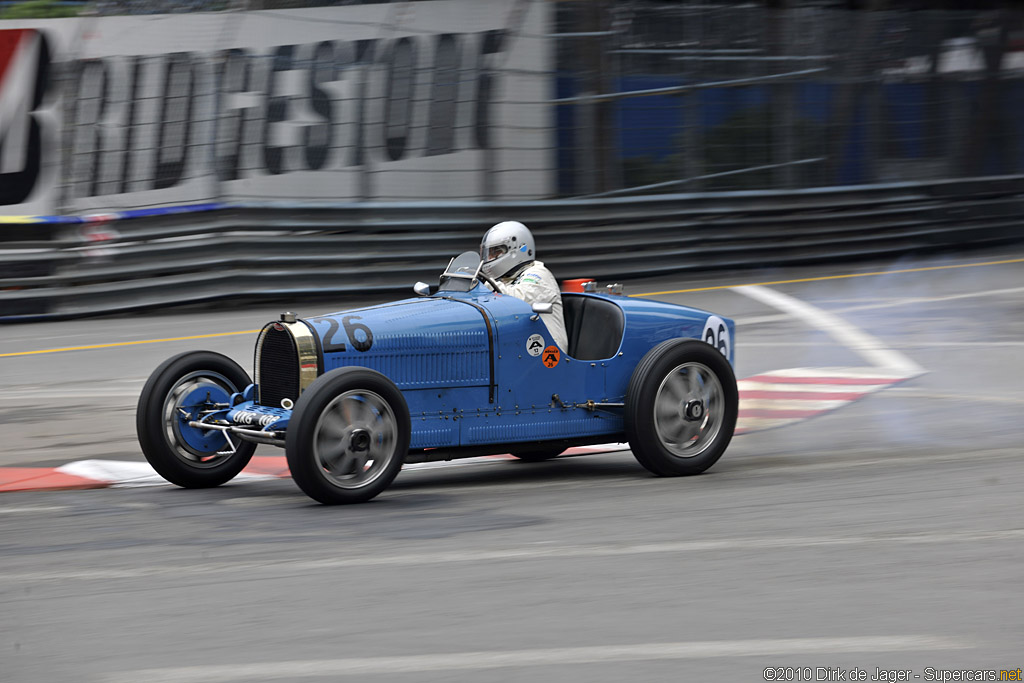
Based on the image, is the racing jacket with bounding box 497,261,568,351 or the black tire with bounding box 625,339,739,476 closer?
the black tire with bounding box 625,339,739,476

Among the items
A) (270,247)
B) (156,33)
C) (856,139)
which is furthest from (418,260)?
(856,139)

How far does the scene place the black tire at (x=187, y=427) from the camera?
6.93 metres

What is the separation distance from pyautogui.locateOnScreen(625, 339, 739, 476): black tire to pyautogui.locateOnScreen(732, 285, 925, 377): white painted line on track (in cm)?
388

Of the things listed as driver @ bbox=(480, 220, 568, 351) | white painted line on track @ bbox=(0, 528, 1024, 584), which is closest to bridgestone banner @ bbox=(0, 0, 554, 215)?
driver @ bbox=(480, 220, 568, 351)

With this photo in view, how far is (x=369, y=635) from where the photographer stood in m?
4.32

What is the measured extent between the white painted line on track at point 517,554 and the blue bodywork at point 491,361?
54.8 inches

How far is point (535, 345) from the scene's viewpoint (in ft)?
23.9

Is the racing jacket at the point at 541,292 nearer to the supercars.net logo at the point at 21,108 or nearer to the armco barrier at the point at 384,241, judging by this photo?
the armco barrier at the point at 384,241

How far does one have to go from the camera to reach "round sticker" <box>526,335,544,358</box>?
727 cm

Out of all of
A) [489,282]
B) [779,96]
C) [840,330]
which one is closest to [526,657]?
[489,282]

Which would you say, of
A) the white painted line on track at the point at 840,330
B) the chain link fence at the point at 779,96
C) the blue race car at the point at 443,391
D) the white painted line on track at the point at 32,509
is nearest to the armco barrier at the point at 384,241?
the chain link fence at the point at 779,96

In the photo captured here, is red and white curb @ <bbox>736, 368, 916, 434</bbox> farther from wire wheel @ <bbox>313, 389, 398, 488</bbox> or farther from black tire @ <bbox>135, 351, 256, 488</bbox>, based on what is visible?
black tire @ <bbox>135, 351, 256, 488</bbox>

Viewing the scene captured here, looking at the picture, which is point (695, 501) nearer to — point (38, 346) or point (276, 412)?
point (276, 412)

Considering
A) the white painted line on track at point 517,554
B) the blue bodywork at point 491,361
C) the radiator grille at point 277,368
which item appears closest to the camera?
the white painted line on track at point 517,554
